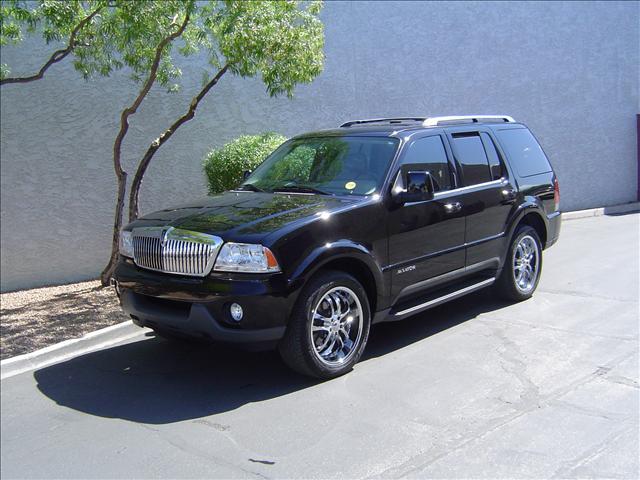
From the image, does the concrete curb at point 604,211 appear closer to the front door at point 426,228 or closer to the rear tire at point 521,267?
the rear tire at point 521,267

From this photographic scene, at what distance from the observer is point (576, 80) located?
1680 centimetres

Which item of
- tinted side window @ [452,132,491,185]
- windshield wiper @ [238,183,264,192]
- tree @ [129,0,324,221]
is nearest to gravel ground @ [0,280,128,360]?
tree @ [129,0,324,221]

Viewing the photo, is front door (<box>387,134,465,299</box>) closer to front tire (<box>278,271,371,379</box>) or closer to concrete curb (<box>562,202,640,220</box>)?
front tire (<box>278,271,371,379</box>)

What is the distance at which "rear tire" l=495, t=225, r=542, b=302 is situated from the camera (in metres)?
7.34

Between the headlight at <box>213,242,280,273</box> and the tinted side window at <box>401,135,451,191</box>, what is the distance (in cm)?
167

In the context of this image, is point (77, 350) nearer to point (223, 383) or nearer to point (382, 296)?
point (223, 383)

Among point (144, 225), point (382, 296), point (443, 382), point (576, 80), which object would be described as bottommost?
point (443, 382)

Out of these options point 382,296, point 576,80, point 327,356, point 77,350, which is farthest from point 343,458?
point 576,80

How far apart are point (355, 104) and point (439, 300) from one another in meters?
6.96

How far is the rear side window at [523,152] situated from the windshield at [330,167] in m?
1.86

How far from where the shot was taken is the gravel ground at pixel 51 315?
266 inches

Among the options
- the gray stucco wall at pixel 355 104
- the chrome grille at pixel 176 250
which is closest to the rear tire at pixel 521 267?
the chrome grille at pixel 176 250

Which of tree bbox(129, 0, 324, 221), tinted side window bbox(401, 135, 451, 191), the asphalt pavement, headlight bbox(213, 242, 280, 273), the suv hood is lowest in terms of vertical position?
the asphalt pavement

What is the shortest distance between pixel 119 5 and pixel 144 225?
279 cm
